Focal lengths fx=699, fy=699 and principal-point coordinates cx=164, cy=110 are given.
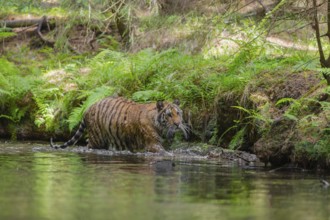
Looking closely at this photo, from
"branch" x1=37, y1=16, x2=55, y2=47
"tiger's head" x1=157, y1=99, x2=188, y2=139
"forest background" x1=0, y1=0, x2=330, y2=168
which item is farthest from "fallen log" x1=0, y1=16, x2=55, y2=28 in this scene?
"tiger's head" x1=157, y1=99, x2=188, y2=139

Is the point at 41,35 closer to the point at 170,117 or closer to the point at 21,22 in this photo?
the point at 21,22

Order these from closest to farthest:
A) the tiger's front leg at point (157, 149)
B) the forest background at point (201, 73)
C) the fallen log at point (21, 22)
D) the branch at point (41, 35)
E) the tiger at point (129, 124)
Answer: the forest background at point (201, 73), the tiger's front leg at point (157, 149), the tiger at point (129, 124), the branch at point (41, 35), the fallen log at point (21, 22)

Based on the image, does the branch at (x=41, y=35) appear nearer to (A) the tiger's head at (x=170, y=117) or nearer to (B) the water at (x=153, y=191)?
(A) the tiger's head at (x=170, y=117)

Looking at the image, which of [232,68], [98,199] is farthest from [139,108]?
[98,199]

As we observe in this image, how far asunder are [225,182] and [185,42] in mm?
8687

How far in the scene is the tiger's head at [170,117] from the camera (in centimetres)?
1187

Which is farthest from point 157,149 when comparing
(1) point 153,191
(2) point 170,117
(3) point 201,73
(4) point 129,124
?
(1) point 153,191

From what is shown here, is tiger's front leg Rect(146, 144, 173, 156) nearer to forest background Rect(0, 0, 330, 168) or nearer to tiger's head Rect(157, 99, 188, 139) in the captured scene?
tiger's head Rect(157, 99, 188, 139)

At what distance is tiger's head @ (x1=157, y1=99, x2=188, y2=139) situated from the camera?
38.9ft

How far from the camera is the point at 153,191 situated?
662 centimetres

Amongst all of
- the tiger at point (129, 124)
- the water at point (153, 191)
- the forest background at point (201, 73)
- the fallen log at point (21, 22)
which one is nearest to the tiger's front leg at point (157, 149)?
the tiger at point (129, 124)

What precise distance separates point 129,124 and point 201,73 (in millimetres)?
1867

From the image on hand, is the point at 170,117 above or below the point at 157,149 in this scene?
above

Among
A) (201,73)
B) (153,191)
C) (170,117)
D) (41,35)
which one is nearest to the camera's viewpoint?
(153,191)
